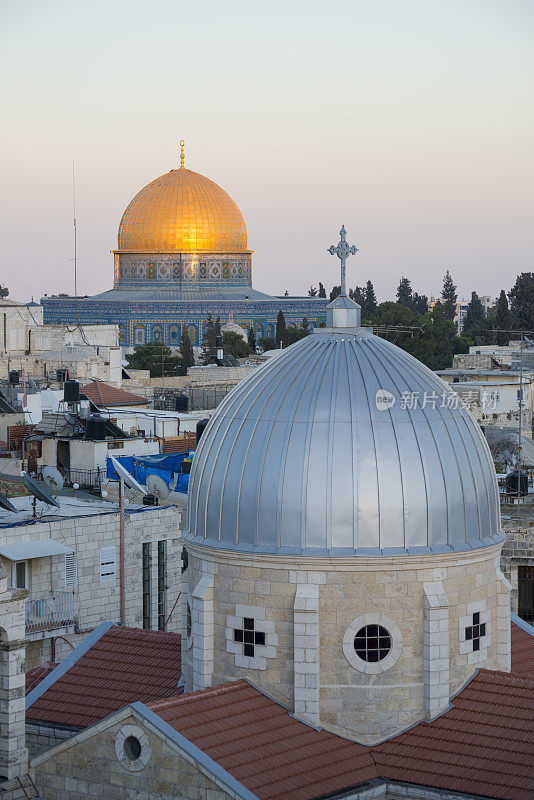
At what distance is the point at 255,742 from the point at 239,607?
1907 millimetres

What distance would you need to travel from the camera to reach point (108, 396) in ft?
201

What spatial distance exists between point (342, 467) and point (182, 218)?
359ft

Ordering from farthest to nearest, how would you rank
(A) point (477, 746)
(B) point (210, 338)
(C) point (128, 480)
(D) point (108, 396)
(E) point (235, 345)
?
(B) point (210, 338)
(E) point (235, 345)
(D) point (108, 396)
(C) point (128, 480)
(A) point (477, 746)

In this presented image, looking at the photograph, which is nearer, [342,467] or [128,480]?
[342,467]

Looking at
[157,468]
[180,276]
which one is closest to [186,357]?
[180,276]

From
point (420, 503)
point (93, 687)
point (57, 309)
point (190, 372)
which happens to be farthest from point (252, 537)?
point (57, 309)

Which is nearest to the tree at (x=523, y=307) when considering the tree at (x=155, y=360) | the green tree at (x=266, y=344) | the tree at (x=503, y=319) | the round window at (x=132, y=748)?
the tree at (x=503, y=319)

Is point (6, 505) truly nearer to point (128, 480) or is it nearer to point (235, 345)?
point (128, 480)

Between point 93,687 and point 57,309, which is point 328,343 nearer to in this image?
point 93,687

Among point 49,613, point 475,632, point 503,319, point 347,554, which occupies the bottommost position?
point 49,613

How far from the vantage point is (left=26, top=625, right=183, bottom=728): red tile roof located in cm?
2331

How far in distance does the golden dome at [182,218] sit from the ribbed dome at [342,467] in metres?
108

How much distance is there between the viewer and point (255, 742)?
2023 centimetres

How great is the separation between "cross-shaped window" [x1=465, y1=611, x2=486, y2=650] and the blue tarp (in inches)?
736
